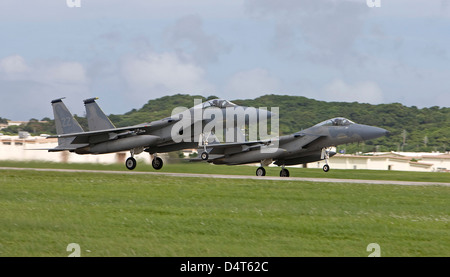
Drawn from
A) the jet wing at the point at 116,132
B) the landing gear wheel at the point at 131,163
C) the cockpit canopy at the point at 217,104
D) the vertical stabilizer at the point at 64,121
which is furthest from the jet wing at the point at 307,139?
the vertical stabilizer at the point at 64,121

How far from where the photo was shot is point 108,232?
410 inches

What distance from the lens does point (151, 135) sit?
27.7 m

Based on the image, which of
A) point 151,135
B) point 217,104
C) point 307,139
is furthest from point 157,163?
point 307,139

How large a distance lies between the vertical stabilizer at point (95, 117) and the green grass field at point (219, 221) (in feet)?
32.9

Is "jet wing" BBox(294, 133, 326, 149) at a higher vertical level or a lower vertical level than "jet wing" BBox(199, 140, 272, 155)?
higher

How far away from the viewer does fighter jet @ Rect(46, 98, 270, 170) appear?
88.8 ft

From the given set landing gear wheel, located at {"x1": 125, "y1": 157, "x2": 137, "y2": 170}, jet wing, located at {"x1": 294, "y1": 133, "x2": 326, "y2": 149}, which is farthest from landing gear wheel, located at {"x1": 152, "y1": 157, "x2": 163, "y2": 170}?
jet wing, located at {"x1": 294, "y1": 133, "x2": 326, "y2": 149}

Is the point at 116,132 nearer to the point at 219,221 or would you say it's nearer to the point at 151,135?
the point at 151,135

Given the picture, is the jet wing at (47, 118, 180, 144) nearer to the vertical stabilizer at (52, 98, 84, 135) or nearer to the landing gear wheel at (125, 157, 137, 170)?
the landing gear wheel at (125, 157, 137, 170)

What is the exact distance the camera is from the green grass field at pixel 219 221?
31.0 feet

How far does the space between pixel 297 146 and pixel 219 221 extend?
16.5 meters

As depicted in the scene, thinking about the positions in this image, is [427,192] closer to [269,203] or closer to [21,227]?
[269,203]
